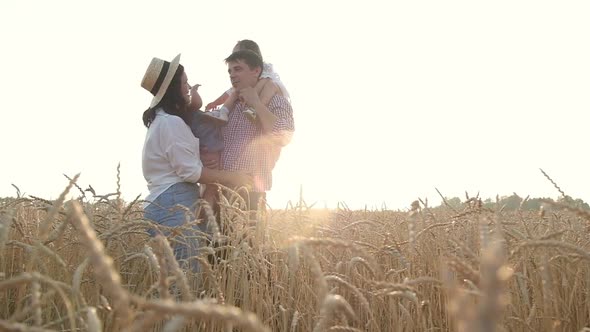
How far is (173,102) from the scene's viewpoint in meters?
3.79

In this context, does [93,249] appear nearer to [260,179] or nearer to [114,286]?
[114,286]

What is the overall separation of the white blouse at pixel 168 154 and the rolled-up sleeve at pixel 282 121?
685 millimetres

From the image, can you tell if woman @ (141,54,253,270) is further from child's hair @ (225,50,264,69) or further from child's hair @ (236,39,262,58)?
child's hair @ (236,39,262,58)

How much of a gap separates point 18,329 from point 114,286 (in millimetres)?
145

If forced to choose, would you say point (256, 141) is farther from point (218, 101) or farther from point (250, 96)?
point (218, 101)

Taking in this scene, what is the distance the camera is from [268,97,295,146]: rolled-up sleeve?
419cm

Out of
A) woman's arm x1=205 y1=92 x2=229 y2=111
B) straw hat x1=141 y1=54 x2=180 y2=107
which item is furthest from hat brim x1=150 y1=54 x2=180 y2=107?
woman's arm x1=205 y1=92 x2=229 y2=111

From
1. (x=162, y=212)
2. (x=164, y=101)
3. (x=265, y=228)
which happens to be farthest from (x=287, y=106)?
(x=265, y=228)

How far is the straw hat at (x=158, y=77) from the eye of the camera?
372 centimetres

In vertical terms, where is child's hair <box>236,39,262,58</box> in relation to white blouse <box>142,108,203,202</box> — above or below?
above

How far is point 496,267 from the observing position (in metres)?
0.36

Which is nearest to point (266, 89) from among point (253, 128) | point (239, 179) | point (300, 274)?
point (253, 128)

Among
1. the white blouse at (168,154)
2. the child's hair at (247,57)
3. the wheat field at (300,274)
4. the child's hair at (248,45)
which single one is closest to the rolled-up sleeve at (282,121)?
the child's hair at (247,57)

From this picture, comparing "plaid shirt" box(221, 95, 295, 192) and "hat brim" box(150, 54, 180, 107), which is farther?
"plaid shirt" box(221, 95, 295, 192)
